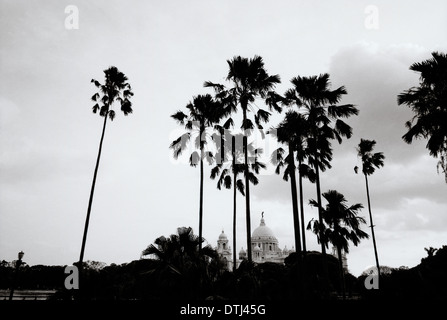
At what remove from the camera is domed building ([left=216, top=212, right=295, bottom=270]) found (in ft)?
503

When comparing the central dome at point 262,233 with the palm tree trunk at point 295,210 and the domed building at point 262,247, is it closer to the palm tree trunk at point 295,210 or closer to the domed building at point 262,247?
the domed building at point 262,247

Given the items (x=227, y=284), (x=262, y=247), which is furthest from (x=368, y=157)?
(x=262, y=247)

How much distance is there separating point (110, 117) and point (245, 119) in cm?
1369

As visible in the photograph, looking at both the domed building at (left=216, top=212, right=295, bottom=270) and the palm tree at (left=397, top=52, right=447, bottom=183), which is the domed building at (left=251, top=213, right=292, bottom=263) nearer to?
the domed building at (left=216, top=212, right=295, bottom=270)

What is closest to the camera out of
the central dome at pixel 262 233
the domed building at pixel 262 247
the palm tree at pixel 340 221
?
the palm tree at pixel 340 221

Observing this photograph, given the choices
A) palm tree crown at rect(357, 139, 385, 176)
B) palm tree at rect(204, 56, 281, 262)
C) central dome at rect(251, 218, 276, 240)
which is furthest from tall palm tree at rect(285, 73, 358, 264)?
central dome at rect(251, 218, 276, 240)

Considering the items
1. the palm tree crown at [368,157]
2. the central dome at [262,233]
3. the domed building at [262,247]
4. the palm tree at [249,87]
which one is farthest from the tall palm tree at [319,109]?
the central dome at [262,233]

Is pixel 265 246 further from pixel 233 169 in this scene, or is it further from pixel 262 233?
pixel 233 169

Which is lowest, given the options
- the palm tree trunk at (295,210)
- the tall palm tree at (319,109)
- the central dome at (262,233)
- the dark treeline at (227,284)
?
the dark treeline at (227,284)

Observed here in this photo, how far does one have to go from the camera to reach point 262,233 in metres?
163

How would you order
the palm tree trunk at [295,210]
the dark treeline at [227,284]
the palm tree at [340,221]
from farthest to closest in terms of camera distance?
the palm tree at [340,221] < the palm tree trunk at [295,210] < the dark treeline at [227,284]

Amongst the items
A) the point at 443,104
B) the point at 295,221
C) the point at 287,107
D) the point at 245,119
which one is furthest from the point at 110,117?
the point at 443,104

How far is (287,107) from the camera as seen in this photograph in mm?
21000

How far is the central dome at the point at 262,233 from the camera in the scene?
16162cm
